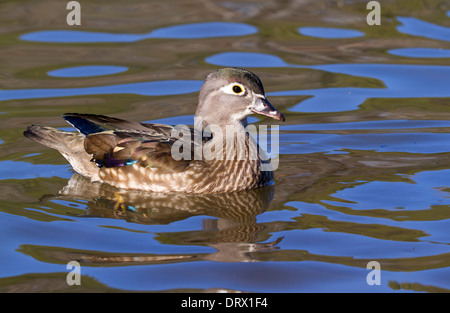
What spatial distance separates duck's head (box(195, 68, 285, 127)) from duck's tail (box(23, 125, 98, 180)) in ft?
4.82

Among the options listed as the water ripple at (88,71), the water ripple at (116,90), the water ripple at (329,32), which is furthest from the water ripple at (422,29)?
the water ripple at (88,71)

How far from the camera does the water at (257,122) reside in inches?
289

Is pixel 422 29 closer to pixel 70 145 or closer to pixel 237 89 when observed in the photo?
pixel 237 89

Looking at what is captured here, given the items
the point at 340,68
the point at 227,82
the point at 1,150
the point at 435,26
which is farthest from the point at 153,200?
the point at 435,26

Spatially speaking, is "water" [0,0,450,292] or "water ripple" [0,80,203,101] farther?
"water ripple" [0,80,203,101]

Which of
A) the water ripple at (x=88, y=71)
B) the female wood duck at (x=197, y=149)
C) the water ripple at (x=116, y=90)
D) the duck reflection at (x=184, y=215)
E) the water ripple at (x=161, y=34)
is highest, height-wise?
the water ripple at (x=161, y=34)

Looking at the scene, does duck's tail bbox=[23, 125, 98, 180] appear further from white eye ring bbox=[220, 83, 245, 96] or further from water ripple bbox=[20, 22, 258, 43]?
water ripple bbox=[20, 22, 258, 43]

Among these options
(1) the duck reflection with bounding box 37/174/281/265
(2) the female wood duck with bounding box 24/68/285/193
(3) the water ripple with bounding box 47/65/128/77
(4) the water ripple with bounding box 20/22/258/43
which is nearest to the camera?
(1) the duck reflection with bounding box 37/174/281/265

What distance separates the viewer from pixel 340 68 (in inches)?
568

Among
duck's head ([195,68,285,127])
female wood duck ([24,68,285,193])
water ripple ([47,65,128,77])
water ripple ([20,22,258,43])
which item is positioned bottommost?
female wood duck ([24,68,285,193])

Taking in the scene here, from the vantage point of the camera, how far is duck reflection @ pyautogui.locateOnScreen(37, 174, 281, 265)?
24.8 feet

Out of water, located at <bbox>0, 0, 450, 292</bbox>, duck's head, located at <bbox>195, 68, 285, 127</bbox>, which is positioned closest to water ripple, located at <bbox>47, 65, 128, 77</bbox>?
water, located at <bbox>0, 0, 450, 292</bbox>

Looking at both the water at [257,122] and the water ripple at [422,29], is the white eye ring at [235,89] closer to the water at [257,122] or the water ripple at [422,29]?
the water at [257,122]

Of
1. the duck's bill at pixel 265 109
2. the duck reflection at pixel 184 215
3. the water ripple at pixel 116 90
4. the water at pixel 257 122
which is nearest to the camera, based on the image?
the water at pixel 257 122
